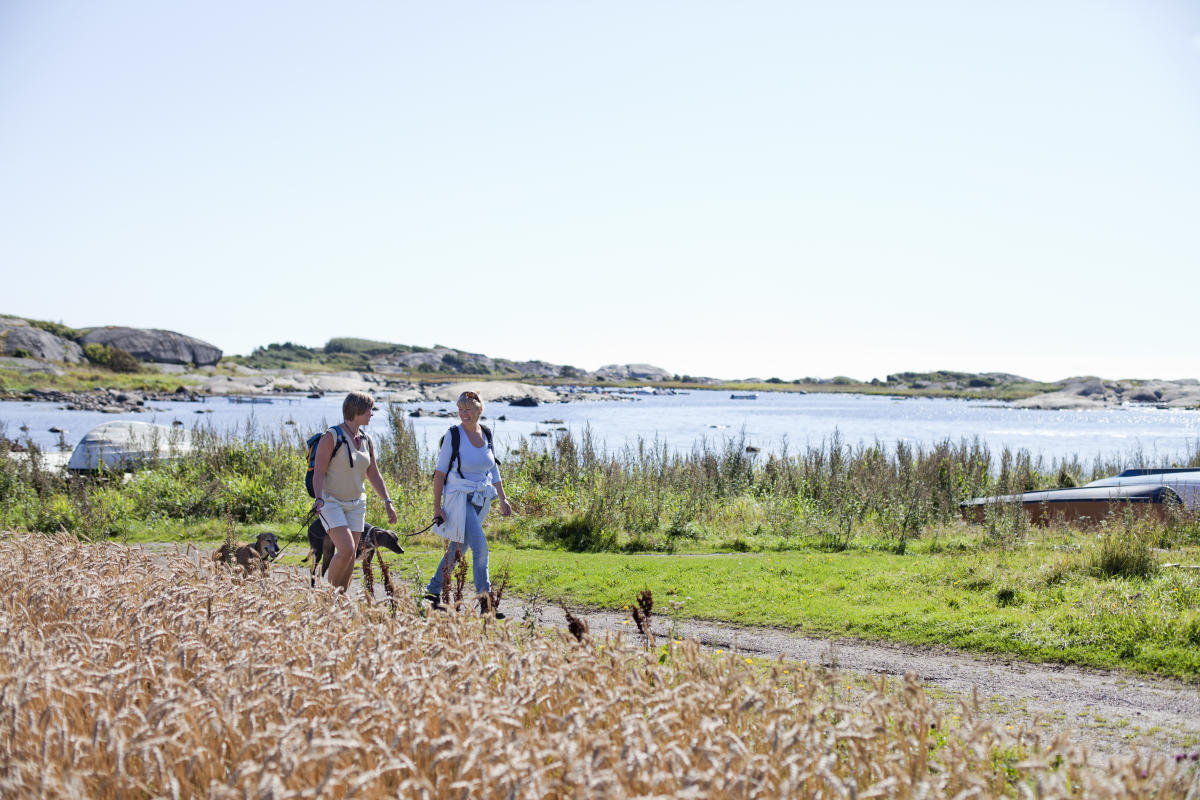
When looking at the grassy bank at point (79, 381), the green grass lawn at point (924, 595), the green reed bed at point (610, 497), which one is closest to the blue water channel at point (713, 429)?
the grassy bank at point (79, 381)

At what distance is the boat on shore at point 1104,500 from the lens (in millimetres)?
12602

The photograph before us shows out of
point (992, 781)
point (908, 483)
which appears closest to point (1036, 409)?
point (908, 483)

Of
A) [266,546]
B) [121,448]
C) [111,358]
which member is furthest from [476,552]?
[111,358]

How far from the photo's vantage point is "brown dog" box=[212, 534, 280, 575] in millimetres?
6730

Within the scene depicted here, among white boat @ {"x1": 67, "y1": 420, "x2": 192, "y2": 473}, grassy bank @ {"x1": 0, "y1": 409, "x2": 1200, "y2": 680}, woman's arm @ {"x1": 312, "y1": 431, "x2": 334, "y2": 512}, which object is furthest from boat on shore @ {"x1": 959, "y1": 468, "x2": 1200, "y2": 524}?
white boat @ {"x1": 67, "y1": 420, "x2": 192, "y2": 473}

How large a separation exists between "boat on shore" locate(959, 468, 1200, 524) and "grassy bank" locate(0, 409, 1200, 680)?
65 cm

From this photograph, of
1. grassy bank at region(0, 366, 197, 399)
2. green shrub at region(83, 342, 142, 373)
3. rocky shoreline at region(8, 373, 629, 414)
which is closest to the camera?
rocky shoreline at region(8, 373, 629, 414)

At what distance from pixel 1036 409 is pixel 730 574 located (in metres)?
92.7

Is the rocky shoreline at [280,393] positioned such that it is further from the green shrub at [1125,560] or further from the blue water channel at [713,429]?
the green shrub at [1125,560]

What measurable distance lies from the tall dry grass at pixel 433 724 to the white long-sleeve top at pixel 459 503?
2.85m

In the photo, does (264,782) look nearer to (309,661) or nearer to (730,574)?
(309,661)

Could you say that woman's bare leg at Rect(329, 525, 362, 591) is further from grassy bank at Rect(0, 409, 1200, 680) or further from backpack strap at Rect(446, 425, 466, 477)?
grassy bank at Rect(0, 409, 1200, 680)

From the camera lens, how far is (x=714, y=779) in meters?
2.53

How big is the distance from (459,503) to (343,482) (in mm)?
1024
